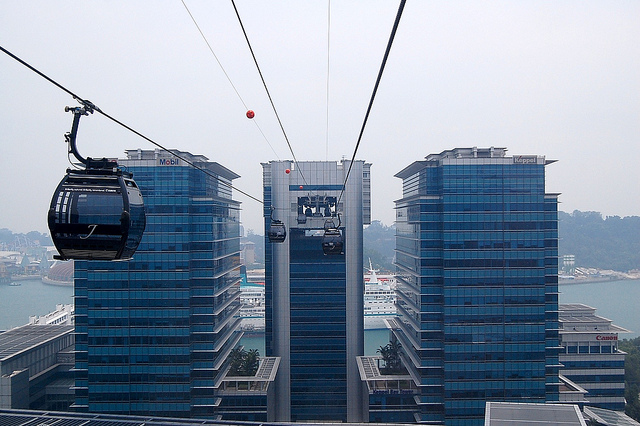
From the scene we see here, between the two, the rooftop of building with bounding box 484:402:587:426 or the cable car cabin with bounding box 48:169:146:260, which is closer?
the cable car cabin with bounding box 48:169:146:260

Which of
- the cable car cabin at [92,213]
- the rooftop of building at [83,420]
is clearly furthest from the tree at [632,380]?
the cable car cabin at [92,213]

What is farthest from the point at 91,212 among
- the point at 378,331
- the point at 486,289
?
the point at 378,331

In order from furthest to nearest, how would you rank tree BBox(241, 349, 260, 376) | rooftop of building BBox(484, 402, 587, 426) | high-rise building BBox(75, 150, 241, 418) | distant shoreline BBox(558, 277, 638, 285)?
distant shoreline BBox(558, 277, 638, 285), tree BBox(241, 349, 260, 376), high-rise building BBox(75, 150, 241, 418), rooftop of building BBox(484, 402, 587, 426)

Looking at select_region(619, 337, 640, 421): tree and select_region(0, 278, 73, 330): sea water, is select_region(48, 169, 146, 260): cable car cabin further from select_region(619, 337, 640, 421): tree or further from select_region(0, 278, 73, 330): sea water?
select_region(0, 278, 73, 330): sea water

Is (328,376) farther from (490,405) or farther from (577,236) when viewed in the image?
(577,236)

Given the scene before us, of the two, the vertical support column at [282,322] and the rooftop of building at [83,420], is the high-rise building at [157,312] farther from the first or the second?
the vertical support column at [282,322]

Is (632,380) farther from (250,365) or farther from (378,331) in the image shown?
(378,331)

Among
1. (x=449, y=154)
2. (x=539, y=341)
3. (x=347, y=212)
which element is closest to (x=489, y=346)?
(x=539, y=341)

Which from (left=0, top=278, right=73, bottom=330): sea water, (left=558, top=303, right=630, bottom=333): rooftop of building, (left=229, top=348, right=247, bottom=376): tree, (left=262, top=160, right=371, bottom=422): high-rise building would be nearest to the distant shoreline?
(left=558, top=303, right=630, bottom=333): rooftop of building
